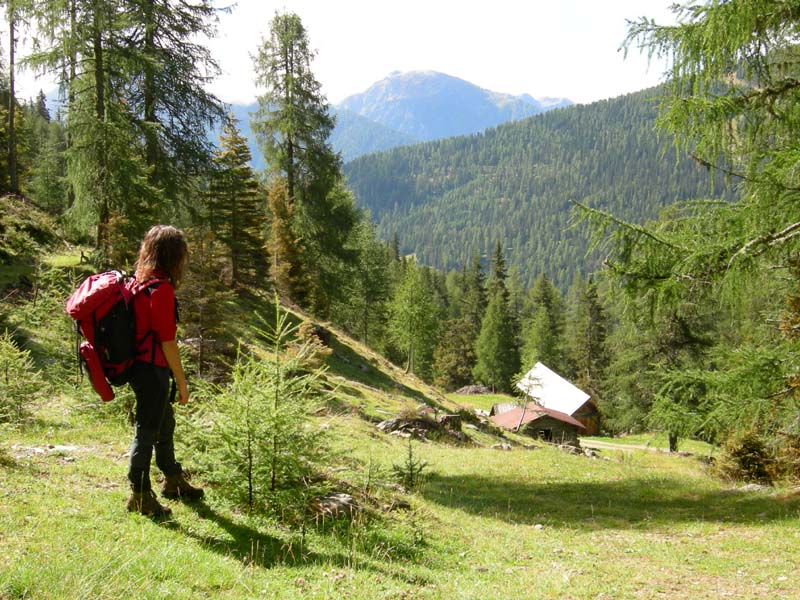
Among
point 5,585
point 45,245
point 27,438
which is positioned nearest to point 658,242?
point 5,585

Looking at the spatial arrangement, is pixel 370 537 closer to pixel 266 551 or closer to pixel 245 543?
pixel 266 551

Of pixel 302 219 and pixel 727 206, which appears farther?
pixel 302 219

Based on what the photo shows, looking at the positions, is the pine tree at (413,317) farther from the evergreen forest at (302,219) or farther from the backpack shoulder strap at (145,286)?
the backpack shoulder strap at (145,286)

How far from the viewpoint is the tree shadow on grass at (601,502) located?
8977mm

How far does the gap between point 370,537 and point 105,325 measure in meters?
3.29

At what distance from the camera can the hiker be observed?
14.5 feet

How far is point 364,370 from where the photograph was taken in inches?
935

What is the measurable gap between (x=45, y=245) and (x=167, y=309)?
58.8 feet

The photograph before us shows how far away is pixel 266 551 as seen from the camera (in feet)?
15.3

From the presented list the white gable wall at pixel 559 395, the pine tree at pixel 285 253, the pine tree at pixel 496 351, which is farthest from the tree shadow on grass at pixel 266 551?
the pine tree at pixel 496 351

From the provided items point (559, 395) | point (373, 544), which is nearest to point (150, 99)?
point (373, 544)

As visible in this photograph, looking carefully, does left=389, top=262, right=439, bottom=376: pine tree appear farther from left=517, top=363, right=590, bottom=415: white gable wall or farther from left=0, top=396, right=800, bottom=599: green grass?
left=0, top=396, right=800, bottom=599: green grass

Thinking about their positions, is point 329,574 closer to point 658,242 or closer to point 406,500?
point 406,500

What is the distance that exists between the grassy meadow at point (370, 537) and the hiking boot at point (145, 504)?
9 centimetres
